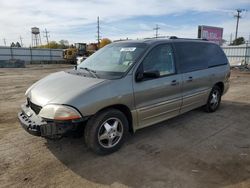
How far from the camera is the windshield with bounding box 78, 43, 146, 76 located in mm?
3871

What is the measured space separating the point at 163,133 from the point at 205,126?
42.0 inches

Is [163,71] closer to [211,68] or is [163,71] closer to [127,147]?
[127,147]

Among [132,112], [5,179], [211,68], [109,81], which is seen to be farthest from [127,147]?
[211,68]

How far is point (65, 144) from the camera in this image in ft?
12.9

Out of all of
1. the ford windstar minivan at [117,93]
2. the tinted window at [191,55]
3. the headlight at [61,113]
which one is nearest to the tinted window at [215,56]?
the tinted window at [191,55]

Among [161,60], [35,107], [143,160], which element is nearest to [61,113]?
[35,107]

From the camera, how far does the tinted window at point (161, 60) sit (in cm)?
400

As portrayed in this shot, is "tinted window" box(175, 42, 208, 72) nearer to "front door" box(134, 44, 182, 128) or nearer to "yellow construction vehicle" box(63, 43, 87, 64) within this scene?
"front door" box(134, 44, 182, 128)

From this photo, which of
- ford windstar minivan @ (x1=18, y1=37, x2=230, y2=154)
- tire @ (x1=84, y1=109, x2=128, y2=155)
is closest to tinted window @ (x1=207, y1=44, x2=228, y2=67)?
ford windstar minivan @ (x1=18, y1=37, x2=230, y2=154)

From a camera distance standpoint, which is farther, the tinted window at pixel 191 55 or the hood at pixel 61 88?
the tinted window at pixel 191 55

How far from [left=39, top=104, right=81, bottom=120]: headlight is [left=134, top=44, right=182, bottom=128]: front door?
3.66ft

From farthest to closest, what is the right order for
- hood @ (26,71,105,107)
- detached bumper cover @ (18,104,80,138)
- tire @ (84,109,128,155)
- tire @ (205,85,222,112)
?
1. tire @ (205,85,222,112)
2. tire @ (84,109,128,155)
3. hood @ (26,71,105,107)
4. detached bumper cover @ (18,104,80,138)

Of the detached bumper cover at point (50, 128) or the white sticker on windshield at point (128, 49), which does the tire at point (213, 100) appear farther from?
the detached bumper cover at point (50, 128)

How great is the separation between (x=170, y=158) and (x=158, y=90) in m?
1.20
